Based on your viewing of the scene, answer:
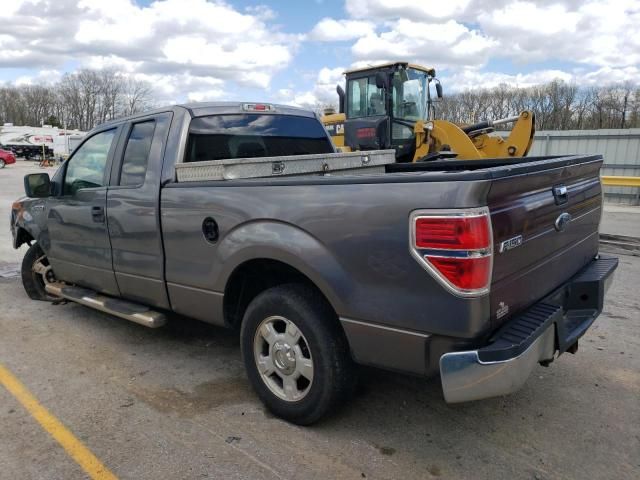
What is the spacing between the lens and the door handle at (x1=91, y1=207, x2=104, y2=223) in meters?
4.30

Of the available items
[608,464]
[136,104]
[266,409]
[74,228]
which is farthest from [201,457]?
[136,104]

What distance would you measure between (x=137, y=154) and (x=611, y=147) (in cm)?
1759

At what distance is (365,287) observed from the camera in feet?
8.64

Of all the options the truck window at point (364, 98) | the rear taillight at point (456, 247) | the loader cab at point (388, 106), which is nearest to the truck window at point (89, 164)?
the rear taillight at point (456, 247)

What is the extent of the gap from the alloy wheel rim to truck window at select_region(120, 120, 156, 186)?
1.60m

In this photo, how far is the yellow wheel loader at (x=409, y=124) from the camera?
1002 centimetres

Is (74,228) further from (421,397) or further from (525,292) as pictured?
(525,292)

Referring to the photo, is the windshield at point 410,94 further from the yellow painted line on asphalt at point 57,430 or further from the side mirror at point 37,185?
the yellow painted line on asphalt at point 57,430

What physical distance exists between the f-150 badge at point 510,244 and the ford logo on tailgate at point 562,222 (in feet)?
1.72

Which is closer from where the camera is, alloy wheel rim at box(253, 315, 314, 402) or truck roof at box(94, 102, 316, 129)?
alloy wheel rim at box(253, 315, 314, 402)

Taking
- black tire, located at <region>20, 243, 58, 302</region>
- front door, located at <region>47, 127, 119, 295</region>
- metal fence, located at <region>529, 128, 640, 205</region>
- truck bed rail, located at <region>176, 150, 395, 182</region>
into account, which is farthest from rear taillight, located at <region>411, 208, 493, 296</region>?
metal fence, located at <region>529, 128, 640, 205</region>

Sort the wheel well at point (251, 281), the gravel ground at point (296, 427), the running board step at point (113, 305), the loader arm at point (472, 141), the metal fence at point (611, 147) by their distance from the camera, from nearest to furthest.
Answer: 1. the gravel ground at point (296, 427)
2. the wheel well at point (251, 281)
3. the running board step at point (113, 305)
4. the loader arm at point (472, 141)
5. the metal fence at point (611, 147)

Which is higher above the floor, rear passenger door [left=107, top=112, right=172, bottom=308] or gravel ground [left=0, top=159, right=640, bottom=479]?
rear passenger door [left=107, top=112, right=172, bottom=308]

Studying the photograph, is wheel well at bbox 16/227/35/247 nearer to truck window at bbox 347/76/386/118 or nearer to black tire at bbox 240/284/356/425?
black tire at bbox 240/284/356/425
